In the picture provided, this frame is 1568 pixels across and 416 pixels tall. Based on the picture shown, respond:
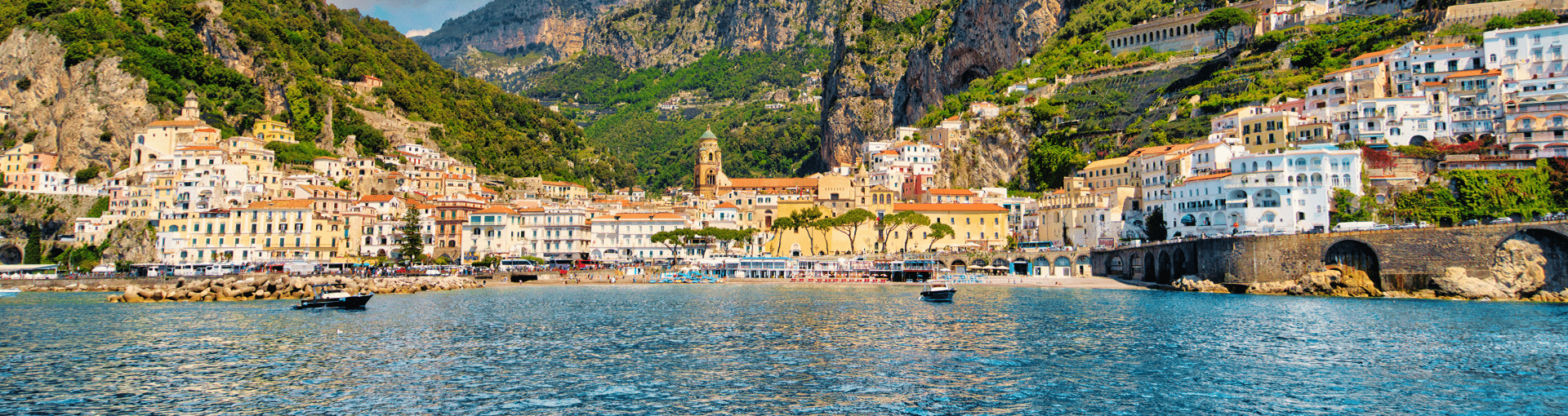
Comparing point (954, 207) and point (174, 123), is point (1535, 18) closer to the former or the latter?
point (954, 207)

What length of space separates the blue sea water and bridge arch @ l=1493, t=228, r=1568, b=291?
12.1 ft

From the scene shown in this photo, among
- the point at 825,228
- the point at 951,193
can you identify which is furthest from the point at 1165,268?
the point at 825,228

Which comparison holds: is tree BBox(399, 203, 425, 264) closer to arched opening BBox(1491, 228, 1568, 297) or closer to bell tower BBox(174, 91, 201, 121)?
bell tower BBox(174, 91, 201, 121)

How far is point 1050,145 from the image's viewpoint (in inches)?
3307

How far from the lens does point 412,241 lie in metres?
70.8

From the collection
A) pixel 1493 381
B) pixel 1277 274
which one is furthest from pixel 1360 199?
pixel 1493 381

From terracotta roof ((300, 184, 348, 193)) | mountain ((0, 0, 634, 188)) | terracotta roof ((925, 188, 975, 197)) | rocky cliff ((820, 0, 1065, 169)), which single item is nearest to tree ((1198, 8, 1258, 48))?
rocky cliff ((820, 0, 1065, 169))

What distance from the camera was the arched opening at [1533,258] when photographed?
4369cm

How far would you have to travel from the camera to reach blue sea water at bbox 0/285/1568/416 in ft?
62.8

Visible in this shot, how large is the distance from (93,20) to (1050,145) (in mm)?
84044

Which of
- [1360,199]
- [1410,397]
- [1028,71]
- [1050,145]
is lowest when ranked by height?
[1410,397]

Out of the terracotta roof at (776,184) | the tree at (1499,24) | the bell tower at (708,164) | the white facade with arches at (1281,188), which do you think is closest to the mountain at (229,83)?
the bell tower at (708,164)

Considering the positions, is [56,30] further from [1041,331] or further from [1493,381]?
[1493,381]

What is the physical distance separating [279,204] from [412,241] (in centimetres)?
1044
